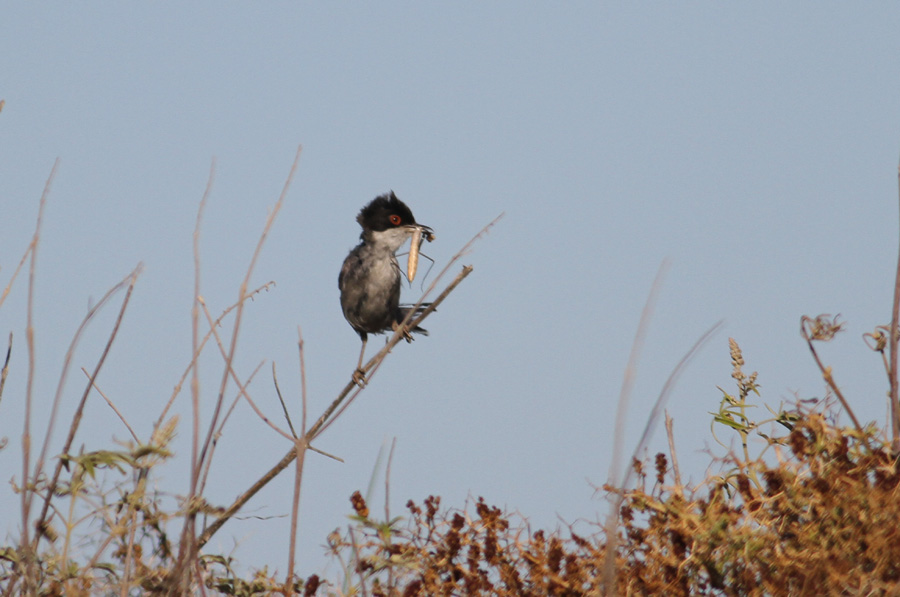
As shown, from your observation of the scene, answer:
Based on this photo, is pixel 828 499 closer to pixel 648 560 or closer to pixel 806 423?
pixel 806 423

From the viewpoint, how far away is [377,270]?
7.66 metres

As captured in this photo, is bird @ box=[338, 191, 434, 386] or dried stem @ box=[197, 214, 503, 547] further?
bird @ box=[338, 191, 434, 386]

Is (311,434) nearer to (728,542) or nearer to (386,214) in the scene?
(728,542)

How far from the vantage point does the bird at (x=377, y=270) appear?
766cm

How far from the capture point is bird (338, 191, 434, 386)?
25.1 ft

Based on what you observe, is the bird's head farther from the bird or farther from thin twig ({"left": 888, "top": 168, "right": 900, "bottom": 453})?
thin twig ({"left": 888, "top": 168, "right": 900, "bottom": 453})

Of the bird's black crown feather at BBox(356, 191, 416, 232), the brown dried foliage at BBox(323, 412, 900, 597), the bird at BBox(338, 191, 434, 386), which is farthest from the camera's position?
the bird's black crown feather at BBox(356, 191, 416, 232)

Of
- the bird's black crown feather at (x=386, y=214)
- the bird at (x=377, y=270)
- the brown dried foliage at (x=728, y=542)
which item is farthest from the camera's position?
the bird's black crown feather at (x=386, y=214)

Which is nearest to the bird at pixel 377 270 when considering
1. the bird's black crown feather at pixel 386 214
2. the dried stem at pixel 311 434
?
the bird's black crown feather at pixel 386 214

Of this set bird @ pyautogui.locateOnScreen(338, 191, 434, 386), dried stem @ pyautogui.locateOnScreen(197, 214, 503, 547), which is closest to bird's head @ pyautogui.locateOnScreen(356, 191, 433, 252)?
bird @ pyautogui.locateOnScreen(338, 191, 434, 386)

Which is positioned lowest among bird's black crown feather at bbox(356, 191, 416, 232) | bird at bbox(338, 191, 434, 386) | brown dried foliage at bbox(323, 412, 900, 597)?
brown dried foliage at bbox(323, 412, 900, 597)

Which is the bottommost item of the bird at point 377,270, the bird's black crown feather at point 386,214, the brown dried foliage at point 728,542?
the brown dried foliage at point 728,542

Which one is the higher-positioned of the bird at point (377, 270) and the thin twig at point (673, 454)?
the bird at point (377, 270)

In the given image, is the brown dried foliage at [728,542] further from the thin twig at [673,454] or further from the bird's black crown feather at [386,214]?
the bird's black crown feather at [386,214]
